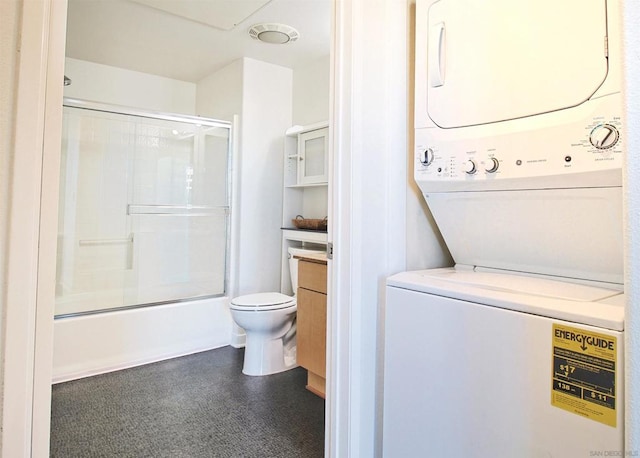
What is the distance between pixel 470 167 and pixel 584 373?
61 centimetres

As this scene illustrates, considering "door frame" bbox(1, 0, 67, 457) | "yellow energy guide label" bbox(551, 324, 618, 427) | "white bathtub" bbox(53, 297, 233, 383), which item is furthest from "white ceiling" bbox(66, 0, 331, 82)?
"yellow energy guide label" bbox(551, 324, 618, 427)

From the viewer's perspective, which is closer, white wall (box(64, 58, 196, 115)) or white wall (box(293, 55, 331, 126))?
white wall (box(293, 55, 331, 126))

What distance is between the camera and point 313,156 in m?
3.02

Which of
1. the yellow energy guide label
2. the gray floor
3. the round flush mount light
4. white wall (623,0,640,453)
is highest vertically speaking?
the round flush mount light

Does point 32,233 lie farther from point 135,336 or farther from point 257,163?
point 257,163

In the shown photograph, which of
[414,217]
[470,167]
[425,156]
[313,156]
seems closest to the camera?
[470,167]

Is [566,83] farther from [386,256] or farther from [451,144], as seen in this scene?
[386,256]

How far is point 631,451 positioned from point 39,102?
1.16 meters

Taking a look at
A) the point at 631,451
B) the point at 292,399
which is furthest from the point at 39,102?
the point at 292,399

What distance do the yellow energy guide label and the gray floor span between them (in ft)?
3.83

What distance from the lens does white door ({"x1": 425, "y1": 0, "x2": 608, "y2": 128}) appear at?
0.92m

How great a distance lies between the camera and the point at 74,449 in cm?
167

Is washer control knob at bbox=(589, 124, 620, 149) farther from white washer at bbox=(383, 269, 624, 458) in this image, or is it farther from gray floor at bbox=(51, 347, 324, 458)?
gray floor at bbox=(51, 347, 324, 458)

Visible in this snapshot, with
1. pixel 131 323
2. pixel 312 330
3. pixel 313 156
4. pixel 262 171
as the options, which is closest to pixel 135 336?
pixel 131 323
